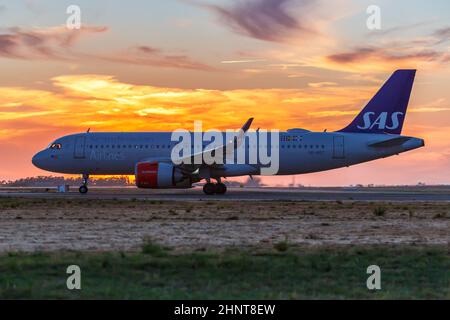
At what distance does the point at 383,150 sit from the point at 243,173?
33.6 ft

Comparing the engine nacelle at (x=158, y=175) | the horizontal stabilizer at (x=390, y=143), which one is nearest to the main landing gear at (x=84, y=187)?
the engine nacelle at (x=158, y=175)

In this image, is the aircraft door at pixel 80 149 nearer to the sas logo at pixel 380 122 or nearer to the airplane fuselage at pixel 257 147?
the airplane fuselage at pixel 257 147

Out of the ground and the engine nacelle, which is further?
the engine nacelle

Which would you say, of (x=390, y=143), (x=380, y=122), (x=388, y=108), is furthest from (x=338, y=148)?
(x=388, y=108)

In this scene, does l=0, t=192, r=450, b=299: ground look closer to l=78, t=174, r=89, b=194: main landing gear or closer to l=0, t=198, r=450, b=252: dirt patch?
l=0, t=198, r=450, b=252: dirt patch

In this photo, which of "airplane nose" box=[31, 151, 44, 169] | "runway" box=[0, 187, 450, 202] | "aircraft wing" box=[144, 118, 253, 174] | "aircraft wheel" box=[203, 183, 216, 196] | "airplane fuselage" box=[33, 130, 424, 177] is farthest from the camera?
"airplane nose" box=[31, 151, 44, 169]

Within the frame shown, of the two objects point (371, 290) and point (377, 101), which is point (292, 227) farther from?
point (377, 101)

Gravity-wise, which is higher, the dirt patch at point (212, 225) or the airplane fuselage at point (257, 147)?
the airplane fuselage at point (257, 147)

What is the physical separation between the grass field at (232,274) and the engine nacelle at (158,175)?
85.6ft

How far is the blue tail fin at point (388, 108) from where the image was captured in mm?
48062

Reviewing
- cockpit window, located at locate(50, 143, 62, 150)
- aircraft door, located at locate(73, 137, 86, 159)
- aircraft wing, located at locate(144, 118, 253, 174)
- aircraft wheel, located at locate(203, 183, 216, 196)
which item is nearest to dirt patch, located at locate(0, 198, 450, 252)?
aircraft wing, located at locate(144, 118, 253, 174)

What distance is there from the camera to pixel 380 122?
48094mm

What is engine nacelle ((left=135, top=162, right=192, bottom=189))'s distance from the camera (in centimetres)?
4128
